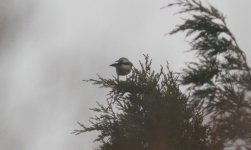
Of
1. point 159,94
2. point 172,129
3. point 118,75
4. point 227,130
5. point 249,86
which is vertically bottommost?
point 227,130

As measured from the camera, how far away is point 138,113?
34.0 ft

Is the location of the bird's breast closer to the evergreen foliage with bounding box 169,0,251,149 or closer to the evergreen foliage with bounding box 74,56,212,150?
the evergreen foliage with bounding box 74,56,212,150

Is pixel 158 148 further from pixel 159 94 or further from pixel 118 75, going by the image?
pixel 118 75

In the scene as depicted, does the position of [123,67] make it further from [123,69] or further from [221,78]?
[221,78]

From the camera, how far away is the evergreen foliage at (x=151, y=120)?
31.5 ft

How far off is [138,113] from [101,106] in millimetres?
1379

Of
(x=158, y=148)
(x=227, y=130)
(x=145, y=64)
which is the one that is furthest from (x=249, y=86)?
(x=145, y=64)

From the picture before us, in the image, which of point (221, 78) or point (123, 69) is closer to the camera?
point (221, 78)

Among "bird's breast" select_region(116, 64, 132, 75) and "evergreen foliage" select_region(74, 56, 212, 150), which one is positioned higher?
"bird's breast" select_region(116, 64, 132, 75)

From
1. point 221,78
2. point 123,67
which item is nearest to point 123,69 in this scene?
point 123,67

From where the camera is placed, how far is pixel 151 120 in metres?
9.88

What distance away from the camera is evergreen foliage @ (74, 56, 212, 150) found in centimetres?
961

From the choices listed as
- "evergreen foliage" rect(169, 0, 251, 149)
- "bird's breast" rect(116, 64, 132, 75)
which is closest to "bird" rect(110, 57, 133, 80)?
"bird's breast" rect(116, 64, 132, 75)

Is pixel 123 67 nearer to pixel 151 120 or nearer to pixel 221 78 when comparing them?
pixel 151 120
